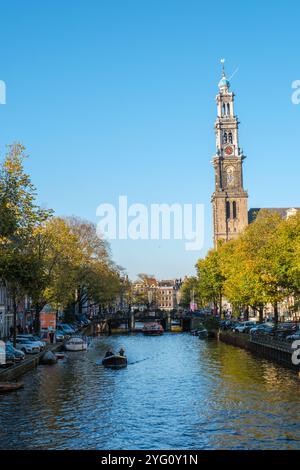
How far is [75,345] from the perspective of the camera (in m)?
75.1

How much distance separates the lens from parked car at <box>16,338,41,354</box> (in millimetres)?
61656

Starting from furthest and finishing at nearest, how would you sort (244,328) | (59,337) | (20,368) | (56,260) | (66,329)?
(66,329), (244,328), (59,337), (56,260), (20,368)

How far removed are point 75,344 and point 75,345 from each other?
21 cm

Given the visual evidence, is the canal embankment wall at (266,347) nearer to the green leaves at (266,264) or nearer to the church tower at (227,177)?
the green leaves at (266,264)

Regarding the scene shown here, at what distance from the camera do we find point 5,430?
1155 inches

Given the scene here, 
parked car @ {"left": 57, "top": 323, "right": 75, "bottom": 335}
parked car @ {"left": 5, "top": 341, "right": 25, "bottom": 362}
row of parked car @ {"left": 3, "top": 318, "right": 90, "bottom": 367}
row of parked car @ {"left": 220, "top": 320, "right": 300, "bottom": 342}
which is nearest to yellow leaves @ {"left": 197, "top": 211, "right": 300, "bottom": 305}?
row of parked car @ {"left": 220, "top": 320, "right": 300, "bottom": 342}

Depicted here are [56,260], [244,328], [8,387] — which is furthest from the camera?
[244,328]

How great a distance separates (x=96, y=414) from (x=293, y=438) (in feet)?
38.8

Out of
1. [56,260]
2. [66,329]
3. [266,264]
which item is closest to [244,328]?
[266,264]

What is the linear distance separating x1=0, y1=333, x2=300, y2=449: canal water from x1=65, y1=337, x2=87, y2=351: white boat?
16.2 metres

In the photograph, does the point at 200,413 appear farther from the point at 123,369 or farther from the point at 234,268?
the point at 234,268

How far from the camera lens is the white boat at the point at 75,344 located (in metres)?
74.9

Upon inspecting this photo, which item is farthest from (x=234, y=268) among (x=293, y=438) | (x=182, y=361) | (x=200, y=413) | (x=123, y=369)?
(x=293, y=438)

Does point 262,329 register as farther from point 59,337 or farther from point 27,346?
point 27,346
